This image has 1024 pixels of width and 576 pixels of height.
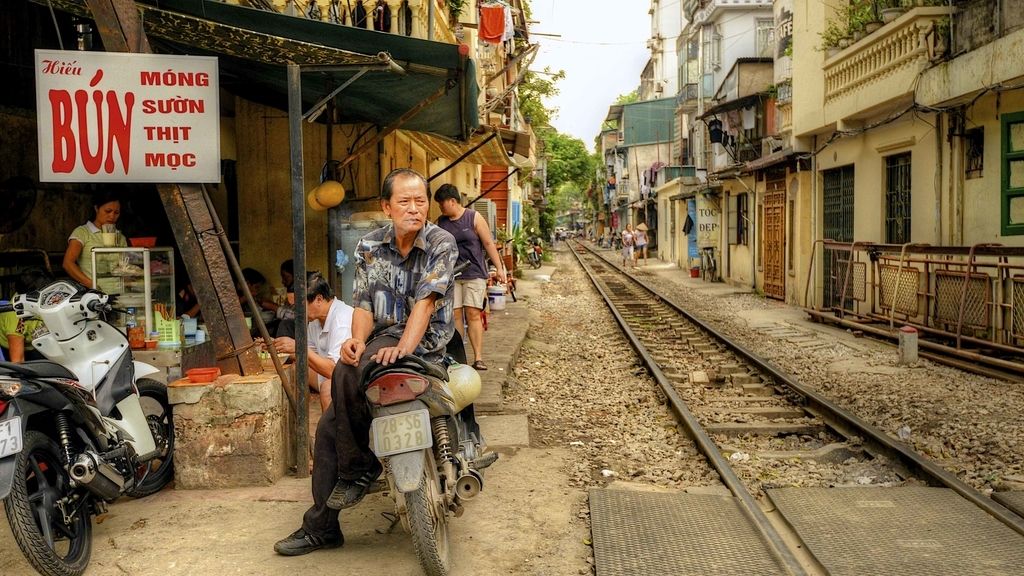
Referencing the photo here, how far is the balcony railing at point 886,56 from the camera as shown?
11859 millimetres

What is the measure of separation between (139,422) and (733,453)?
3.96 meters

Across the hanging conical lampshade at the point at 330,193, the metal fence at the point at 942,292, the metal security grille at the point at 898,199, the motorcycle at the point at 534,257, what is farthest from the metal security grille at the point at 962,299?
the motorcycle at the point at 534,257

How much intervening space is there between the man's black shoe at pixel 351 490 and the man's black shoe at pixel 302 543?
0.25 metres

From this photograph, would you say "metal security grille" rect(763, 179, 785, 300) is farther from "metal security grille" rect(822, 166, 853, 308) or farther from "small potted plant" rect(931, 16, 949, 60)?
"small potted plant" rect(931, 16, 949, 60)

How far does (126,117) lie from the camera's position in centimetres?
477

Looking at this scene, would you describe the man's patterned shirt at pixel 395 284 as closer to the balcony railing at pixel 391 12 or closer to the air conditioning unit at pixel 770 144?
the balcony railing at pixel 391 12

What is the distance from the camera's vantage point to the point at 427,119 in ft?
26.7

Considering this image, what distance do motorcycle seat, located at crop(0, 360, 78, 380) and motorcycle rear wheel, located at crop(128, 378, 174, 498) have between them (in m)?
0.84

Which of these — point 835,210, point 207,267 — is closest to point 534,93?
point 835,210

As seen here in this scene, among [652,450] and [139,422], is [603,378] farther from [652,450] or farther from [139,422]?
[139,422]

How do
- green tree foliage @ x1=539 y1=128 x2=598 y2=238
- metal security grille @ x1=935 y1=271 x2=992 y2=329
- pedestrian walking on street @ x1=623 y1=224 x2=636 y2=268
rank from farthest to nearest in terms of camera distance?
green tree foliage @ x1=539 y1=128 x2=598 y2=238
pedestrian walking on street @ x1=623 y1=224 x2=636 y2=268
metal security grille @ x1=935 y1=271 x2=992 y2=329

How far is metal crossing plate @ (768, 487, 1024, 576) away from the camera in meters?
3.87

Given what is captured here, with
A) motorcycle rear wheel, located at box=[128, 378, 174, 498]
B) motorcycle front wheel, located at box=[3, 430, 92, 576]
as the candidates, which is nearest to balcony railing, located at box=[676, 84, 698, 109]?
motorcycle rear wheel, located at box=[128, 378, 174, 498]

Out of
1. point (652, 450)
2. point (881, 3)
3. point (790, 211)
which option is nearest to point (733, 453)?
point (652, 450)
